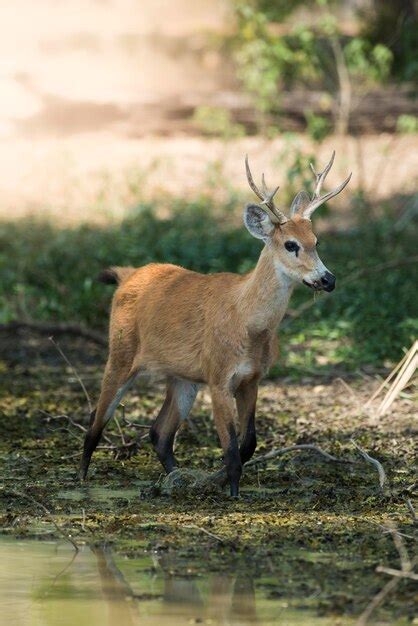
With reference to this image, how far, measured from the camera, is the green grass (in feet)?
41.4

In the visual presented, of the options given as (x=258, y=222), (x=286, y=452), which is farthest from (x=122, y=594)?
A: (x=286, y=452)

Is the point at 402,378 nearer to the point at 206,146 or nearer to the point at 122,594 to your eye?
the point at 122,594

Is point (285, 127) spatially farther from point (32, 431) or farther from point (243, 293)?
point (243, 293)

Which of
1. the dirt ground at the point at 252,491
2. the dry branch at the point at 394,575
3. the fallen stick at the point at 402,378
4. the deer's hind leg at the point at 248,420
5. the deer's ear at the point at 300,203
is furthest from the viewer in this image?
the fallen stick at the point at 402,378

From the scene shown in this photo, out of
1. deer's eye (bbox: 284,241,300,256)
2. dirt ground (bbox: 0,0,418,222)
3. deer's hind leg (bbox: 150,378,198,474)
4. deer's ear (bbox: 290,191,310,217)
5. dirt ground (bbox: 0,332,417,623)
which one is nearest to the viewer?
dirt ground (bbox: 0,332,417,623)

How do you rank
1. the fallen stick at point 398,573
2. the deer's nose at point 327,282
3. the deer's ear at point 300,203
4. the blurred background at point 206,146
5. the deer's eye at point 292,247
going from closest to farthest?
the fallen stick at point 398,573 < the deer's nose at point 327,282 < the deer's eye at point 292,247 < the deer's ear at point 300,203 < the blurred background at point 206,146

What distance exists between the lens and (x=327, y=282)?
781cm

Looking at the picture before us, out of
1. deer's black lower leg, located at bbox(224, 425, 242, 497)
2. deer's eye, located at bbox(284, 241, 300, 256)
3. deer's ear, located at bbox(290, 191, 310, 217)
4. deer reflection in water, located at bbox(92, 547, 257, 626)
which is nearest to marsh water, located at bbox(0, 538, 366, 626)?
deer reflection in water, located at bbox(92, 547, 257, 626)

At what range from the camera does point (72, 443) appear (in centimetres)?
962

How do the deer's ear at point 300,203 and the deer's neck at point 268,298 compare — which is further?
the deer's ear at point 300,203

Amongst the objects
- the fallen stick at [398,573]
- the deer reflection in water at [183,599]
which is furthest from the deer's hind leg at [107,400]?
the fallen stick at [398,573]

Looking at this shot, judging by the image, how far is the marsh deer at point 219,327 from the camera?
8008mm

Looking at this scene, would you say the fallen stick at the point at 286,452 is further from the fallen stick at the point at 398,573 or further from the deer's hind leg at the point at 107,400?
the fallen stick at the point at 398,573

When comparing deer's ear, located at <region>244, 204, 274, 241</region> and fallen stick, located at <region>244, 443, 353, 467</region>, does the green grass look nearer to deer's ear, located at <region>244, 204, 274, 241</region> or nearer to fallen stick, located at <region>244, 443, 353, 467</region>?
fallen stick, located at <region>244, 443, 353, 467</region>
